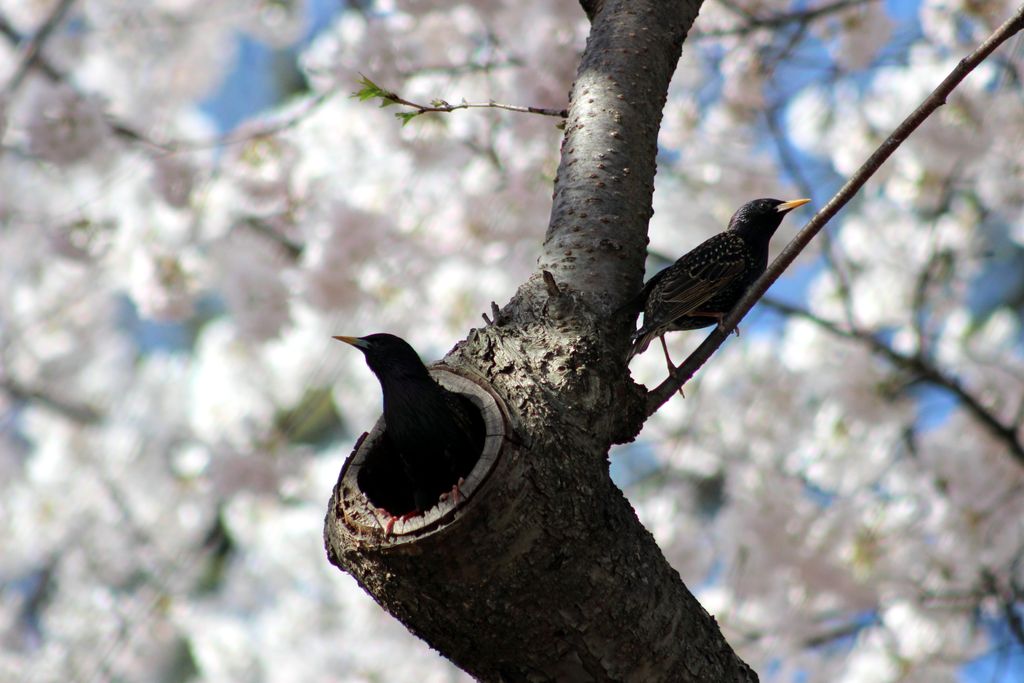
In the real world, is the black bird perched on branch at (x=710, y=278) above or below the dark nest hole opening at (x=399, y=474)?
above

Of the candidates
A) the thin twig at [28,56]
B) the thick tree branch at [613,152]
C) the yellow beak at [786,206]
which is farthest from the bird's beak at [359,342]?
the thin twig at [28,56]

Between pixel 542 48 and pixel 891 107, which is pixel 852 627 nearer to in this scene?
pixel 891 107

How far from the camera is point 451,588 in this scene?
3.95ft

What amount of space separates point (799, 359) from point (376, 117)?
2568 mm

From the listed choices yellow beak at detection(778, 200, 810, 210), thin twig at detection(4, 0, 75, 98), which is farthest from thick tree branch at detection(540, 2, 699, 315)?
thin twig at detection(4, 0, 75, 98)

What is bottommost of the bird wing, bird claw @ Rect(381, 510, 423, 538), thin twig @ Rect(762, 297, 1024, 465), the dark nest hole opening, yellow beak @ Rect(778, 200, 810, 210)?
bird claw @ Rect(381, 510, 423, 538)

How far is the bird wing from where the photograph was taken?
2.21 meters

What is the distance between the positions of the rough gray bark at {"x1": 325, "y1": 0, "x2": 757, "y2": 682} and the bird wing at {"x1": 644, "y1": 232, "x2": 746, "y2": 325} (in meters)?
0.68

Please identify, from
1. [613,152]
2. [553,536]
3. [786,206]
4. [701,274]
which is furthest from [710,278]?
[553,536]

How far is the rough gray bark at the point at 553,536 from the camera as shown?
120 cm

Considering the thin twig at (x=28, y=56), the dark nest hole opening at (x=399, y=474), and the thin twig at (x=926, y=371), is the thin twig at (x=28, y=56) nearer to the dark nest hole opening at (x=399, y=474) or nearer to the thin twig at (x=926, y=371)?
the thin twig at (x=926, y=371)

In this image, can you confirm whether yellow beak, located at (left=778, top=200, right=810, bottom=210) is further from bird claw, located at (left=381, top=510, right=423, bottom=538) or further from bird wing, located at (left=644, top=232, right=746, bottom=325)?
bird claw, located at (left=381, top=510, right=423, bottom=538)

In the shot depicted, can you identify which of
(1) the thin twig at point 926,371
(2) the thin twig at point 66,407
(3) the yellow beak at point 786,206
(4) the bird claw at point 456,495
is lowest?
(4) the bird claw at point 456,495

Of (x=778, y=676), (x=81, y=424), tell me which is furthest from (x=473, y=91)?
(x=81, y=424)
